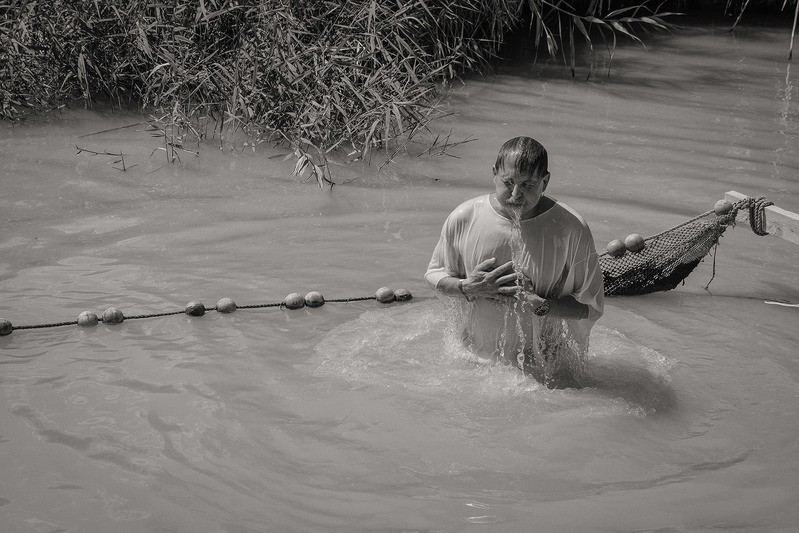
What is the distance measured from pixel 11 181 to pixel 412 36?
3701 millimetres

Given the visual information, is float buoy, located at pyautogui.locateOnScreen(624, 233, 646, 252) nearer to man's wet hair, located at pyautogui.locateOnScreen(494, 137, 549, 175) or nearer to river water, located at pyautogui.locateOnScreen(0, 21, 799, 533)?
river water, located at pyautogui.locateOnScreen(0, 21, 799, 533)

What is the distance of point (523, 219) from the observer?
409cm

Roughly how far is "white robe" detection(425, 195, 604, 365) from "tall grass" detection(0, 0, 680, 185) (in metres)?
3.25

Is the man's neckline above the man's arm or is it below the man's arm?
above

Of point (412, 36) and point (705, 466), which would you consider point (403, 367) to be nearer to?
point (705, 466)

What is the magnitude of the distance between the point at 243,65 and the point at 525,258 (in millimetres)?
4604

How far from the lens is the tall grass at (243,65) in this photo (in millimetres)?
7793

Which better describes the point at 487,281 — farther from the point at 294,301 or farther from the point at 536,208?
the point at 294,301

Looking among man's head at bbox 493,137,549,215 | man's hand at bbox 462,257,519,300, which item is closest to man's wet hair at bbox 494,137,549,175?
man's head at bbox 493,137,549,215

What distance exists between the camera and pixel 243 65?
8.00m

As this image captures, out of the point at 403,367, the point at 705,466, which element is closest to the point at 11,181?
the point at 403,367

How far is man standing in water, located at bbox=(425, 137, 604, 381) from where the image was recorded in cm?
393

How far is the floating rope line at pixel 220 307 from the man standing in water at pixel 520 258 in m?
1.31

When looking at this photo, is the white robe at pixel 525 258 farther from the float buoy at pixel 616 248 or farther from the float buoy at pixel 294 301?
the float buoy at pixel 294 301
